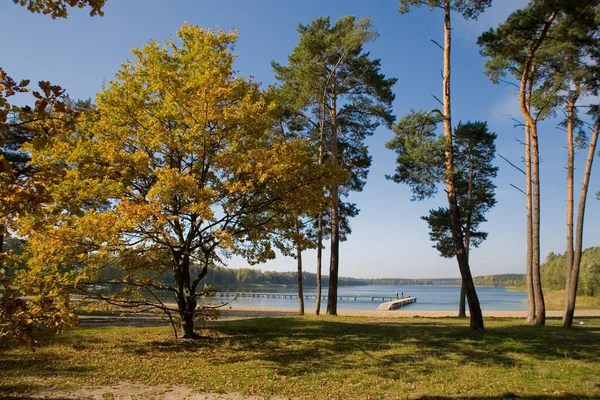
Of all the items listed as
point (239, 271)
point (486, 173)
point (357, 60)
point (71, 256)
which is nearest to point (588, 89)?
point (486, 173)

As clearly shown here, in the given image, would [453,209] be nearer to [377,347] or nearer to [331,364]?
[377,347]

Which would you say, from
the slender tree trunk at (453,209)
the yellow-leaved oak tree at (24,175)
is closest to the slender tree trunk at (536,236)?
the slender tree trunk at (453,209)

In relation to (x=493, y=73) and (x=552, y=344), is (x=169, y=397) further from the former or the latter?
(x=493, y=73)

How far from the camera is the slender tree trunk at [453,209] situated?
1162cm

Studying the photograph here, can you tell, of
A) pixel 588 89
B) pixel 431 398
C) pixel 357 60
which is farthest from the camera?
pixel 357 60

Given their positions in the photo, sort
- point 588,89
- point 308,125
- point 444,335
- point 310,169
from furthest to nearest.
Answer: point 308,125 → point 588,89 → point 444,335 → point 310,169

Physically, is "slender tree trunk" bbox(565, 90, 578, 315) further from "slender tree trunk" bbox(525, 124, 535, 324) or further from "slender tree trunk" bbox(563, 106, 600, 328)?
"slender tree trunk" bbox(525, 124, 535, 324)

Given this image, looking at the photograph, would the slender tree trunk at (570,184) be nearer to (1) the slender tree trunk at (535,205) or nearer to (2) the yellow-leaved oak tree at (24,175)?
(1) the slender tree trunk at (535,205)

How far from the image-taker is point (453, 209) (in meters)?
12.0

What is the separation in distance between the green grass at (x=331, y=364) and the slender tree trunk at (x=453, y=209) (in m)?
0.91

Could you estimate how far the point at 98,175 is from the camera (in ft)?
30.1

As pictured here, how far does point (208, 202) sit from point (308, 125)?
13.6 m

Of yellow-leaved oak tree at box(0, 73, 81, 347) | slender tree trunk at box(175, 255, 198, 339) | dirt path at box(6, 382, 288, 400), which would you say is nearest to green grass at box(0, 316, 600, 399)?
dirt path at box(6, 382, 288, 400)

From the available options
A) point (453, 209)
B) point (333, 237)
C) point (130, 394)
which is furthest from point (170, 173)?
point (333, 237)
